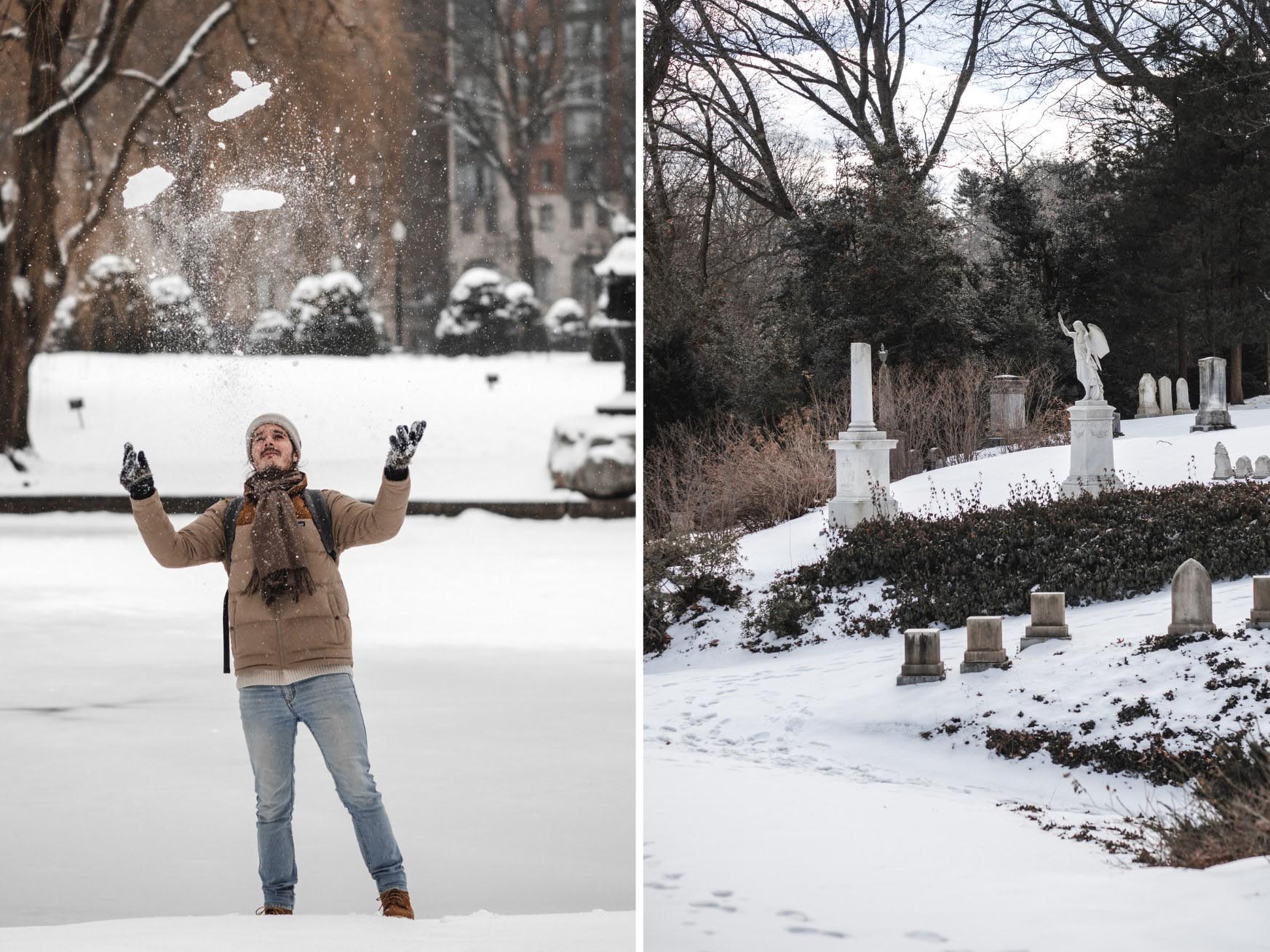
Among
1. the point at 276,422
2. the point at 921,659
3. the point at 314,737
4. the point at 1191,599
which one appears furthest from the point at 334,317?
the point at 1191,599

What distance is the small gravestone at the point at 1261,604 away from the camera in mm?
4100

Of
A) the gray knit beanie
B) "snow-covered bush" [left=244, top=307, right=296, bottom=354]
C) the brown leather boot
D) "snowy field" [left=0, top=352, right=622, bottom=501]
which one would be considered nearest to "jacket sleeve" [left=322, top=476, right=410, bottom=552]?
the gray knit beanie

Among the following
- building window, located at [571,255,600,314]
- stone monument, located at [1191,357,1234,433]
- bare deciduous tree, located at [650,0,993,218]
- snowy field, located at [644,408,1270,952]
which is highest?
bare deciduous tree, located at [650,0,993,218]

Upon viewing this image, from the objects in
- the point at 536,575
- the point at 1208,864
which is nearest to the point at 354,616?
the point at 536,575

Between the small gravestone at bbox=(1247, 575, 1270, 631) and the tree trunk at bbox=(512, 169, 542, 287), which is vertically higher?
the tree trunk at bbox=(512, 169, 542, 287)

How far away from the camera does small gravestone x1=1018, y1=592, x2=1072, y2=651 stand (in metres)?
4.37

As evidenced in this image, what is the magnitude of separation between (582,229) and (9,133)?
1.63 metres

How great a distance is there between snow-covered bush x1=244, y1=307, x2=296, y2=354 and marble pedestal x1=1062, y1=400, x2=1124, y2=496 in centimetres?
239

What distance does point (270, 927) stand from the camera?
2895 mm

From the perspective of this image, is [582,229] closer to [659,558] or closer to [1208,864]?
[659,558]

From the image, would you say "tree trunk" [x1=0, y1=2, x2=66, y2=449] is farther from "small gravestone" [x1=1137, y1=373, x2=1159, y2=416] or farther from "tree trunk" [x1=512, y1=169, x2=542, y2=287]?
"small gravestone" [x1=1137, y1=373, x2=1159, y2=416]

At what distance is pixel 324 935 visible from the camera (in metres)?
2.85

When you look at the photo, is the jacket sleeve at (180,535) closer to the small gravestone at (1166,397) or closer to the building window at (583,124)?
the building window at (583,124)

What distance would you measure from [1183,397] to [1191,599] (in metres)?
0.60
